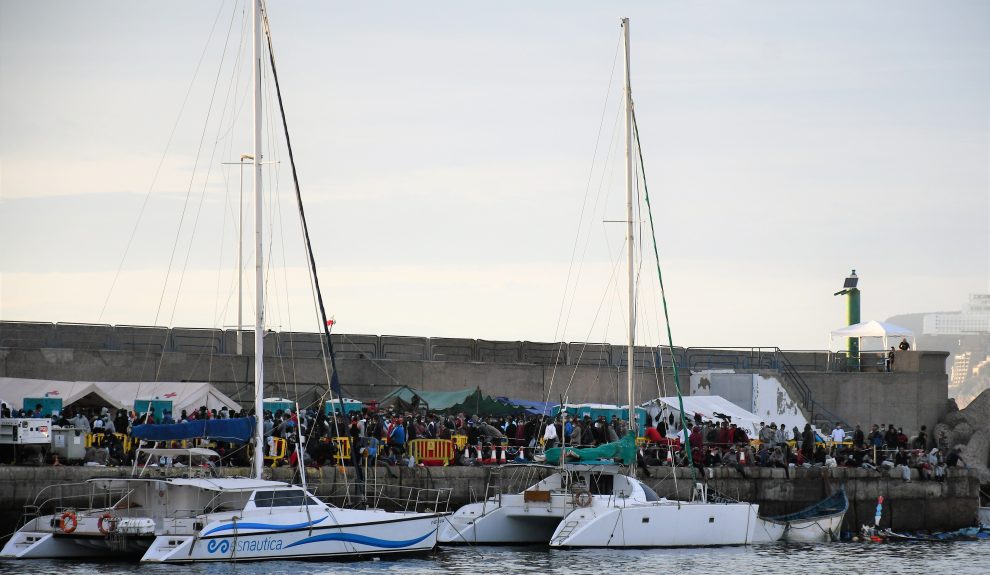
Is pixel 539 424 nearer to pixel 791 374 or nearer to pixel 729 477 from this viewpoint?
pixel 729 477

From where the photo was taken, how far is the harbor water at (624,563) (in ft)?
99.1

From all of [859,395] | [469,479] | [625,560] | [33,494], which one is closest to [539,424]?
[469,479]

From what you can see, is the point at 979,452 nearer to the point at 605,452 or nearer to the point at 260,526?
the point at 605,452

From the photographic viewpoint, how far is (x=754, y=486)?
43.1m

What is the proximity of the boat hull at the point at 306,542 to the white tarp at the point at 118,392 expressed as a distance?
9.18m

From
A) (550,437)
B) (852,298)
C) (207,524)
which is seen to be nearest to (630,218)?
(550,437)

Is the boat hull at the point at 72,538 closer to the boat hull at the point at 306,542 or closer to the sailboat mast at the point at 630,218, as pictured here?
the boat hull at the point at 306,542

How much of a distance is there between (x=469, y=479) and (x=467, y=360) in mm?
13499

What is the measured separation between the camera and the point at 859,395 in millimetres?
56594

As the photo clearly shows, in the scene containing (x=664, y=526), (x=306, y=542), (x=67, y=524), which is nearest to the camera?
(x=67, y=524)

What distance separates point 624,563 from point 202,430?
9.86 m

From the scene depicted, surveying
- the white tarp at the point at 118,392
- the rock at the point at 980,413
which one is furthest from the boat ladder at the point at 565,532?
the rock at the point at 980,413

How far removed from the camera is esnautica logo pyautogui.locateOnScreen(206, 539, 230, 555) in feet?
100

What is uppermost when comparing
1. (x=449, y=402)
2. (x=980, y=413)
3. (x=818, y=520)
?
(x=449, y=402)
